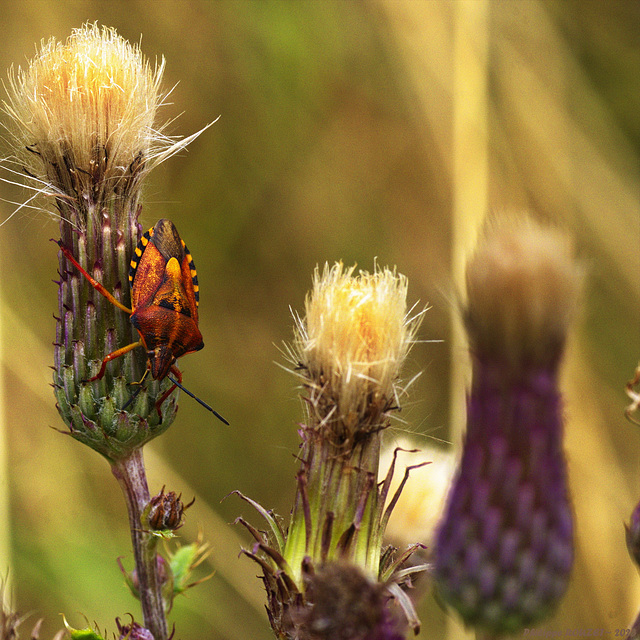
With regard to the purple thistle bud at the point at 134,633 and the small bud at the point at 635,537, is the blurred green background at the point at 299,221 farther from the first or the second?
the small bud at the point at 635,537

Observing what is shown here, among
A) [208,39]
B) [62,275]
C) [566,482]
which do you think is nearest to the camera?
[566,482]

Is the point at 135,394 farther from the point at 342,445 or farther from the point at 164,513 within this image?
the point at 342,445

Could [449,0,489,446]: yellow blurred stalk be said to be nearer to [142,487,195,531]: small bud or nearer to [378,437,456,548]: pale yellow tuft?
[378,437,456,548]: pale yellow tuft

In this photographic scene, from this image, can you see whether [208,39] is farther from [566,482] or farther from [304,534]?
[566,482]

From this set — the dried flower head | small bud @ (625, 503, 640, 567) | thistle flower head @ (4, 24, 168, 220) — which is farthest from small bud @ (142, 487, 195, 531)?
small bud @ (625, 503, 640, 567)

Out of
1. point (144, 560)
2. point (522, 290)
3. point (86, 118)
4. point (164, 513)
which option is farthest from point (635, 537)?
point (86, 118)

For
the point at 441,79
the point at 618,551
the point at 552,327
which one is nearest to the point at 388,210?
the point at 441,79
